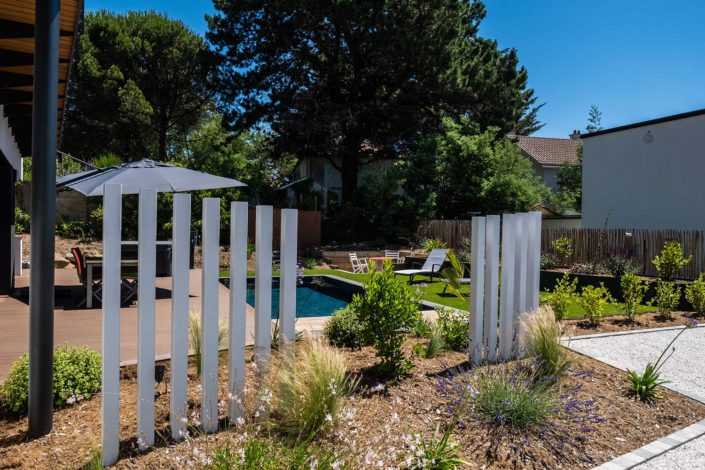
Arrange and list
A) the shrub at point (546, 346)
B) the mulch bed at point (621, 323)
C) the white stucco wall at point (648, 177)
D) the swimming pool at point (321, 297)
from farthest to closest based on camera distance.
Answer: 1. the white stucco wall at point (648, 177)
2. the swimming pool at point (321, 297)
3. the mulch bed at point (621, 323)
4. the shrub at point (546, 346)

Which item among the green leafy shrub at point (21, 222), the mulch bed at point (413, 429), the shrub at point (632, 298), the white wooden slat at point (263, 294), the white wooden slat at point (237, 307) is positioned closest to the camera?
the mulch bed at point (413, 429)

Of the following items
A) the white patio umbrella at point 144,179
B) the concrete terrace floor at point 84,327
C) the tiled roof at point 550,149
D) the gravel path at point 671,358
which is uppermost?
the tiled roof at point 550,149

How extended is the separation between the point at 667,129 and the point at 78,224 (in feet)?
62.4

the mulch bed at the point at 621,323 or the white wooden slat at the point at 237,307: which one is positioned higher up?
the white wooden slat at the point at 237,307

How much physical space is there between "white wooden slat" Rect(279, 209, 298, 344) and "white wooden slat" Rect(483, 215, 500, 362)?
6.77 feet

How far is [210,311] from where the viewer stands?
316cm

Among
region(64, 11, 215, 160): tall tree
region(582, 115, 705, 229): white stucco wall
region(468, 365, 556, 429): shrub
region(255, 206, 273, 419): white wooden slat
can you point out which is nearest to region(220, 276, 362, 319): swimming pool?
region(468, 365, 556, 429): shrub

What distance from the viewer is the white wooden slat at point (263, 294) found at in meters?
3.34

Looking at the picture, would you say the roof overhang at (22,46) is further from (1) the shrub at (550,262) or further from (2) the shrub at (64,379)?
(1) the shrub at (550,262)

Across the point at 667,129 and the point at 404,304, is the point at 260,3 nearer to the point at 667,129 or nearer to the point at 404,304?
the point at 667,129

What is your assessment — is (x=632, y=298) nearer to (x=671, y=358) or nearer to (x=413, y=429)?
(x=671, y=358)

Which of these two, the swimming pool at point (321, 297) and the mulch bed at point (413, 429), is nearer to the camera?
the mulch bed at point (413, 429)

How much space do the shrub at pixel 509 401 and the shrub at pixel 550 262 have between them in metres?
10.6

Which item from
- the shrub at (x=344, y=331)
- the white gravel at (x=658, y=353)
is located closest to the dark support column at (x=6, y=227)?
the shrub at (x=344, y=331)
